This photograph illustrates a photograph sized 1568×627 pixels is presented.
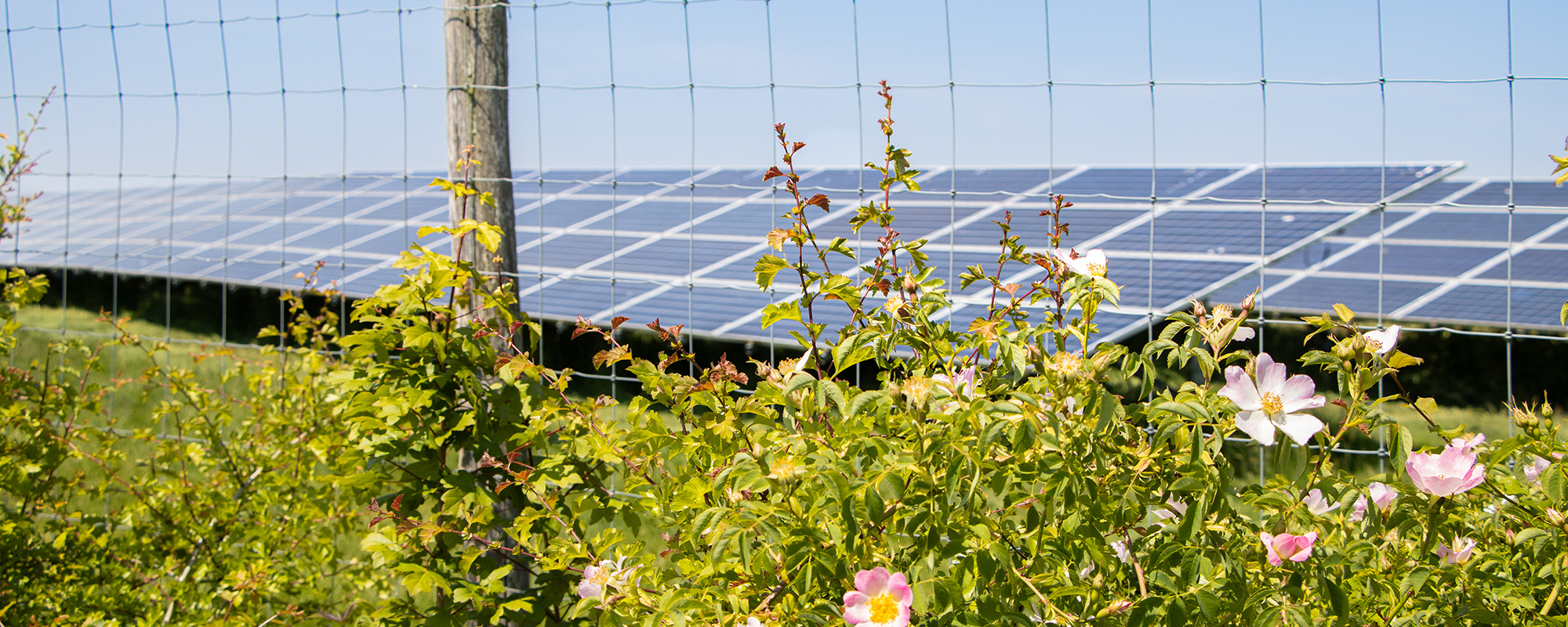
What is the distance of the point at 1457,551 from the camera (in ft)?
4.23

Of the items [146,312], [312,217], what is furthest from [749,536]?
[146,312]

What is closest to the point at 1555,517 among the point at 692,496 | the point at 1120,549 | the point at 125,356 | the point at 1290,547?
the point at 1290,547

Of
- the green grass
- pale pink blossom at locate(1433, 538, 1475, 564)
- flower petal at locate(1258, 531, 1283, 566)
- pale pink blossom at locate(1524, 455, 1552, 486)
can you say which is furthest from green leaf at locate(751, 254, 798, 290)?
the green grass

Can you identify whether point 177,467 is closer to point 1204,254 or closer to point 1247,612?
point 1247,612

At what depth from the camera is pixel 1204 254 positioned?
5.41 metres

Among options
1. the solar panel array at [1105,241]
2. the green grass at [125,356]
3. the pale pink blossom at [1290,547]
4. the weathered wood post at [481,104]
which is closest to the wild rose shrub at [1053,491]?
the pale pink blossom at [1290,547]

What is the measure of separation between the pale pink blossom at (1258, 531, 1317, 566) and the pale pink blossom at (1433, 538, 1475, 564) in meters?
0.31

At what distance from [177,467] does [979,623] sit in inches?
156

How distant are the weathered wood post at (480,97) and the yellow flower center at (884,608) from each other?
1.77m

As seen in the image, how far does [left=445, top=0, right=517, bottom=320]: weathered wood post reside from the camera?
2.60 m

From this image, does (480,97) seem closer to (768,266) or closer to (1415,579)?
(768,266)

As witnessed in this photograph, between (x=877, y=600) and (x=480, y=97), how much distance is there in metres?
2.01

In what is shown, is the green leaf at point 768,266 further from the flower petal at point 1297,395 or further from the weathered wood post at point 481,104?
the weathered wood post at point 481,104

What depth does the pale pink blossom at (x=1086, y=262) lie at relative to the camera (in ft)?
4.01
